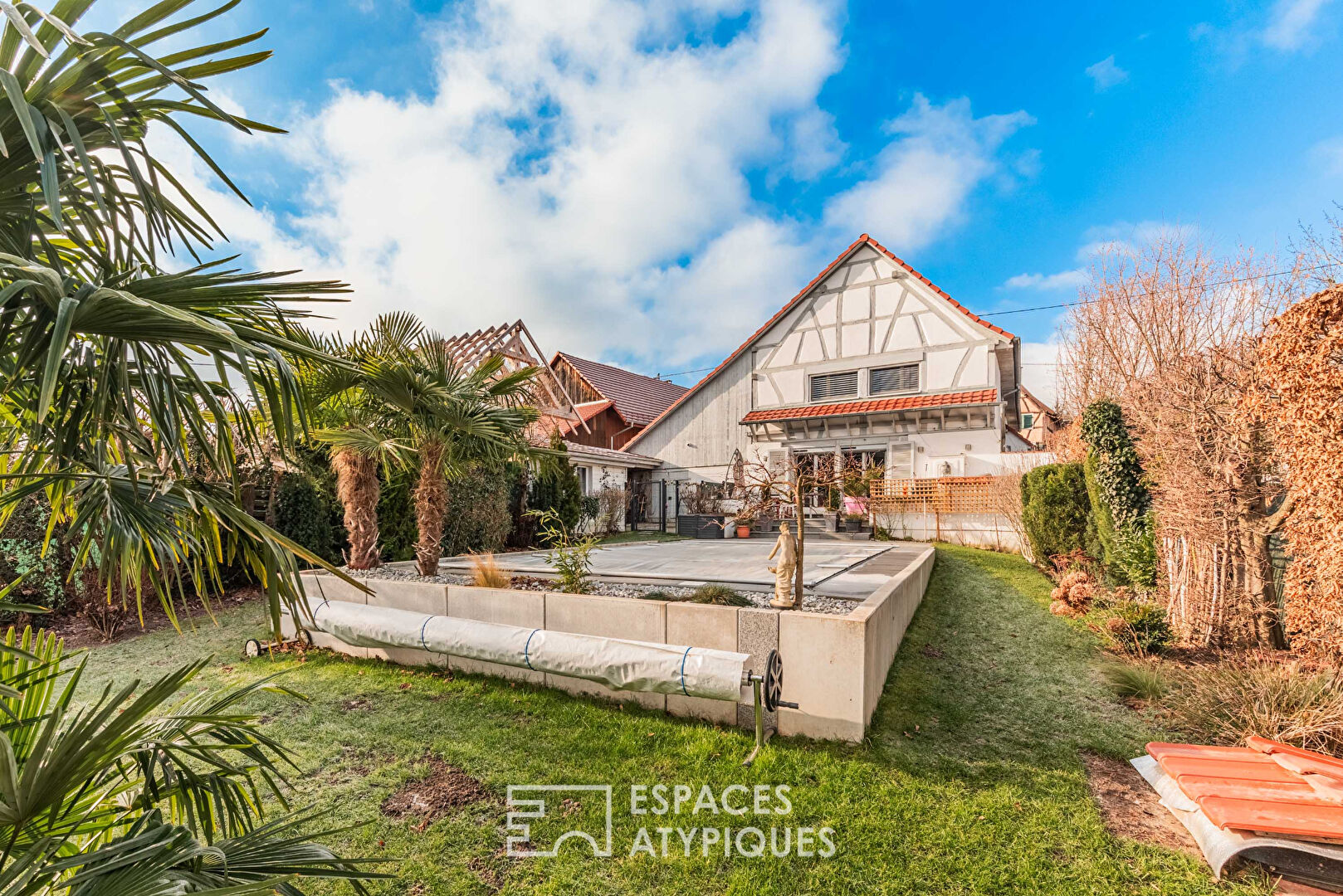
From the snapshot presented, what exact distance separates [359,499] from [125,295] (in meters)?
6.05

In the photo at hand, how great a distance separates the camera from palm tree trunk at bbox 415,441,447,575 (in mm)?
6332

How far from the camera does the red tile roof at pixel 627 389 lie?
85.8 ft

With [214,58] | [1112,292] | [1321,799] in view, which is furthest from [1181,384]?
[1112,292]

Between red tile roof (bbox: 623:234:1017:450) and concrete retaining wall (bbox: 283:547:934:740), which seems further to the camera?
red tile roof (bbox: 623:234:1017:450)

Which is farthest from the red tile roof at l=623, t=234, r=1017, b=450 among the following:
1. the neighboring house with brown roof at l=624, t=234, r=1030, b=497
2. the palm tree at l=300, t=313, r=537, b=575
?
the palm tree at l=300, t=313, r=537, b=575

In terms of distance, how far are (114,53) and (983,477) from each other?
611 inches

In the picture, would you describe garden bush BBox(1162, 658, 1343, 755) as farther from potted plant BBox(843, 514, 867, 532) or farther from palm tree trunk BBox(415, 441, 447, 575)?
potted plant BBox(843, 514, 867, 532)

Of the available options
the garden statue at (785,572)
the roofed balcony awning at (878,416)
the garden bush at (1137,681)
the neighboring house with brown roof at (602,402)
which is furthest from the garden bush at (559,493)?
the neighboring house with brown roof at (602,402)

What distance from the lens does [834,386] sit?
1830cm

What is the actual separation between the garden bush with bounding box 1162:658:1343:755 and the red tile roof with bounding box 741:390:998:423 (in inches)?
475

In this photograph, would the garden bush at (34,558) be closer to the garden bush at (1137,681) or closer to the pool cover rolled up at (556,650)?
the pool cover rolled up at (556,650)

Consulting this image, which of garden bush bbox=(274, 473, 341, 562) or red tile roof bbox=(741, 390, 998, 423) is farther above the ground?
red tile roof bbox=(741, 390, 998, 423)

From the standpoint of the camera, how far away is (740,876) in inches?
101

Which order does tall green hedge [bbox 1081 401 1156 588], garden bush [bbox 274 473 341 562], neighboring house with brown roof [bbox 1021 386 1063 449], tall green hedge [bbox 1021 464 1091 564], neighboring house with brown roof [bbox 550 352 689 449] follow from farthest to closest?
neighboring house with brown roof [bbox 1021 386 1063 449] → neighboring house with brown roof [bbox 550 352 689 449] → tall green hedge [bbox 1021 464 1091 564] → garden bush [bbox 274 473 341 562] → tall green hedge [bbox 1081 401 1156 588]
